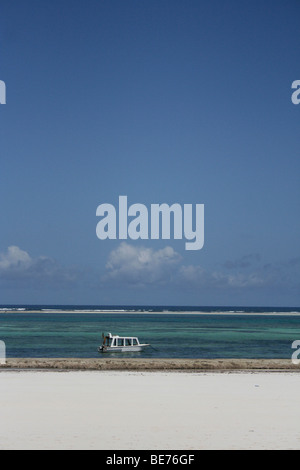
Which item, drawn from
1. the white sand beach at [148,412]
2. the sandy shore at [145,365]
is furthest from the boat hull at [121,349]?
the white sand beach at [148,412]

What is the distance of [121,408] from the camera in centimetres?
1675

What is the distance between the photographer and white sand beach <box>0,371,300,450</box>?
1263 cm

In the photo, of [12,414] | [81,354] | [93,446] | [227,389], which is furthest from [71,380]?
[81,354]

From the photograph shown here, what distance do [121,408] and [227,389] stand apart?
545cm

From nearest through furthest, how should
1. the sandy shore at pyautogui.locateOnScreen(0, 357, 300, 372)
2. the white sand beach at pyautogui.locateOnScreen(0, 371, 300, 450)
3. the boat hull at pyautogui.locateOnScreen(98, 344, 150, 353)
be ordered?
1. the white sand beach at pyautogui.locateOnScreen(0, 371, 300, 450)
2. the sandy shore at pyautogui.locateOnScreen(0, 357, 300, 372)
3. the boat hull at pyautogui.locateOnScreen(98, 344, 150, 353)

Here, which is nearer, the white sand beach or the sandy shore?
the white sand beach

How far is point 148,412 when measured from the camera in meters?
16.1

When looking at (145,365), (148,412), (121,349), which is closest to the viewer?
(148,412)

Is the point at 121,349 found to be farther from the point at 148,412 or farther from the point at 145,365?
the point at 148,412

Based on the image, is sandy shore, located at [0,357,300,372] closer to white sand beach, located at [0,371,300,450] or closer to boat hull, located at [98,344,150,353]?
white sand beach, located at [0,371,300,450]

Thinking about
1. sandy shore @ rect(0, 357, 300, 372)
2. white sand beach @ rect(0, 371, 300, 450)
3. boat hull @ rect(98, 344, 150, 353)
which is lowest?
white sand beach @ rect(0, 371, 300, 450)

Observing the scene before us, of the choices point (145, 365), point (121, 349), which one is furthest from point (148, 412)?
point (121, 349)

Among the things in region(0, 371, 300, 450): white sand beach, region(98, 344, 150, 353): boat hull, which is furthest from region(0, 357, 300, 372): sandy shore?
region(98, 344, 150, 353): boat hull
